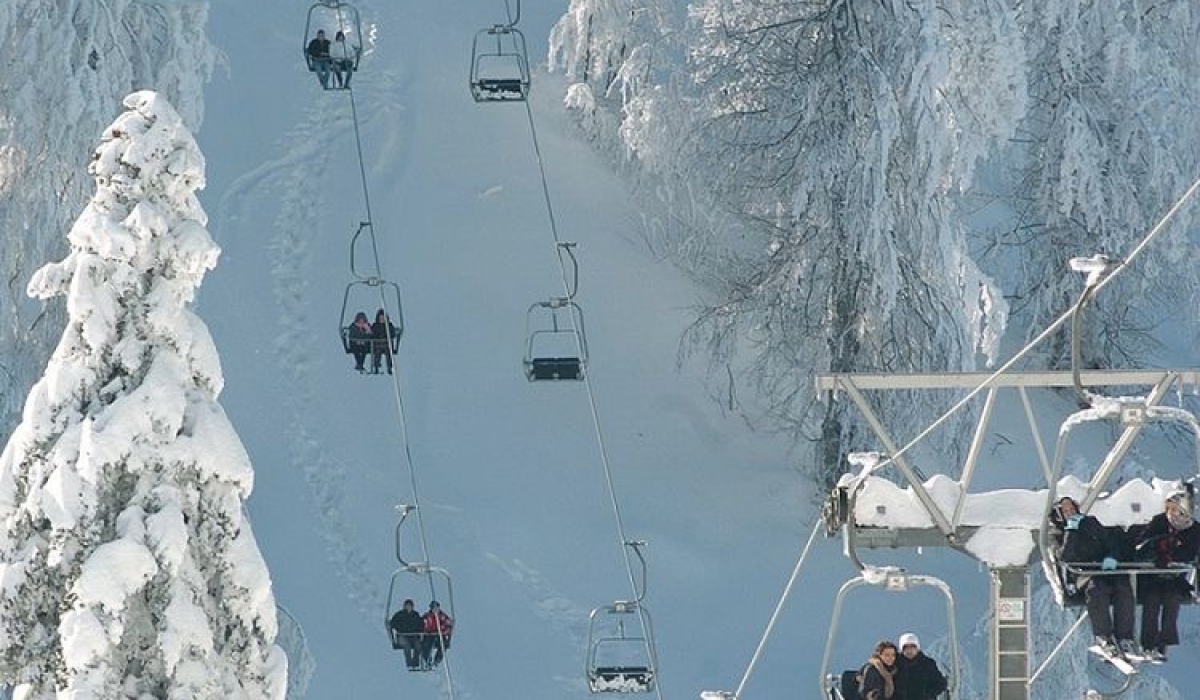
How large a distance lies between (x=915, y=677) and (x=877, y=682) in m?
0.24

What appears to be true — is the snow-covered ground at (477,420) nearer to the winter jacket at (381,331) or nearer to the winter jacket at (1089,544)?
the winter jacket at (381,331)

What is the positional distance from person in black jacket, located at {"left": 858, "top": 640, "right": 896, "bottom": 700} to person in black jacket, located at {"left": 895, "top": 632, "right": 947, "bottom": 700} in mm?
50

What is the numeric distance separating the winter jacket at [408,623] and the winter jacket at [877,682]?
11.4m

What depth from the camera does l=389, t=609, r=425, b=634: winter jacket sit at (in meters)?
27.8

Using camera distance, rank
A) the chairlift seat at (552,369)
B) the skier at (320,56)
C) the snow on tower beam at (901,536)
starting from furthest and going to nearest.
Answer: the skier at (320,56) → the chairlift seat at (552,369) → the snow on tower beam at (901,536)

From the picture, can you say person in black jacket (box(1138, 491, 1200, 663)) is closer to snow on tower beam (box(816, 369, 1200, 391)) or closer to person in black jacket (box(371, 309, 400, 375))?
snow on tower beam (box(816, 369, 1200, 391))

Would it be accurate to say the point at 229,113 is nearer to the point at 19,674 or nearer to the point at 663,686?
the point at 663,686

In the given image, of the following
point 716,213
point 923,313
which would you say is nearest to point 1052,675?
point 923,313

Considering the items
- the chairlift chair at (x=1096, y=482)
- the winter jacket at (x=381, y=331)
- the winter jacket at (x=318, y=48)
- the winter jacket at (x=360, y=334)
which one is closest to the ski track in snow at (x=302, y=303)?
the winter jacket at (x=360, y=334)

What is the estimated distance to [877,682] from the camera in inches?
656

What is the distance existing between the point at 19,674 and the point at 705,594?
16588mm

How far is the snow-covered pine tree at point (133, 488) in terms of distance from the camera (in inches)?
622

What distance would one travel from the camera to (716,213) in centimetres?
3756

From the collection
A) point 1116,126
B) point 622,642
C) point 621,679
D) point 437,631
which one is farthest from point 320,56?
point 621,679
